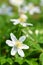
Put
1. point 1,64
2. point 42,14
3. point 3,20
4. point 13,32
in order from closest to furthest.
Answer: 1. point 1,64
2. point 13,32
3. point 3,20
4. point 42,14

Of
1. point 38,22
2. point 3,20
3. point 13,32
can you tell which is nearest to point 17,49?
point 13,32

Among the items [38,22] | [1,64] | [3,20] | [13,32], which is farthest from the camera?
[38,22]

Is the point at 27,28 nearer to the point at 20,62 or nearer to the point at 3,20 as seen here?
the point at 20,62

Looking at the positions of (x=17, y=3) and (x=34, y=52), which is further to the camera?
(x=17, y=3)

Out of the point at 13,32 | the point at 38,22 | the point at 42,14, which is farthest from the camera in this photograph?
the point at 42,14

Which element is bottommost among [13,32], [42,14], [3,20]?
[13,32]

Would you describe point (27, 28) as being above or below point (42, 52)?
above

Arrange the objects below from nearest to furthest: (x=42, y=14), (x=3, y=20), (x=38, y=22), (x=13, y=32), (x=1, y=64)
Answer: (x=1, y=64) < (x=13, y=32) < (x=3, y=20) < (x=38, y=22) < (x=42, y=14)

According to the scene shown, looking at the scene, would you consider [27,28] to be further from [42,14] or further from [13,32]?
[42,14]

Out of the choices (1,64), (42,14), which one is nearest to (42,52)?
(1,64)
